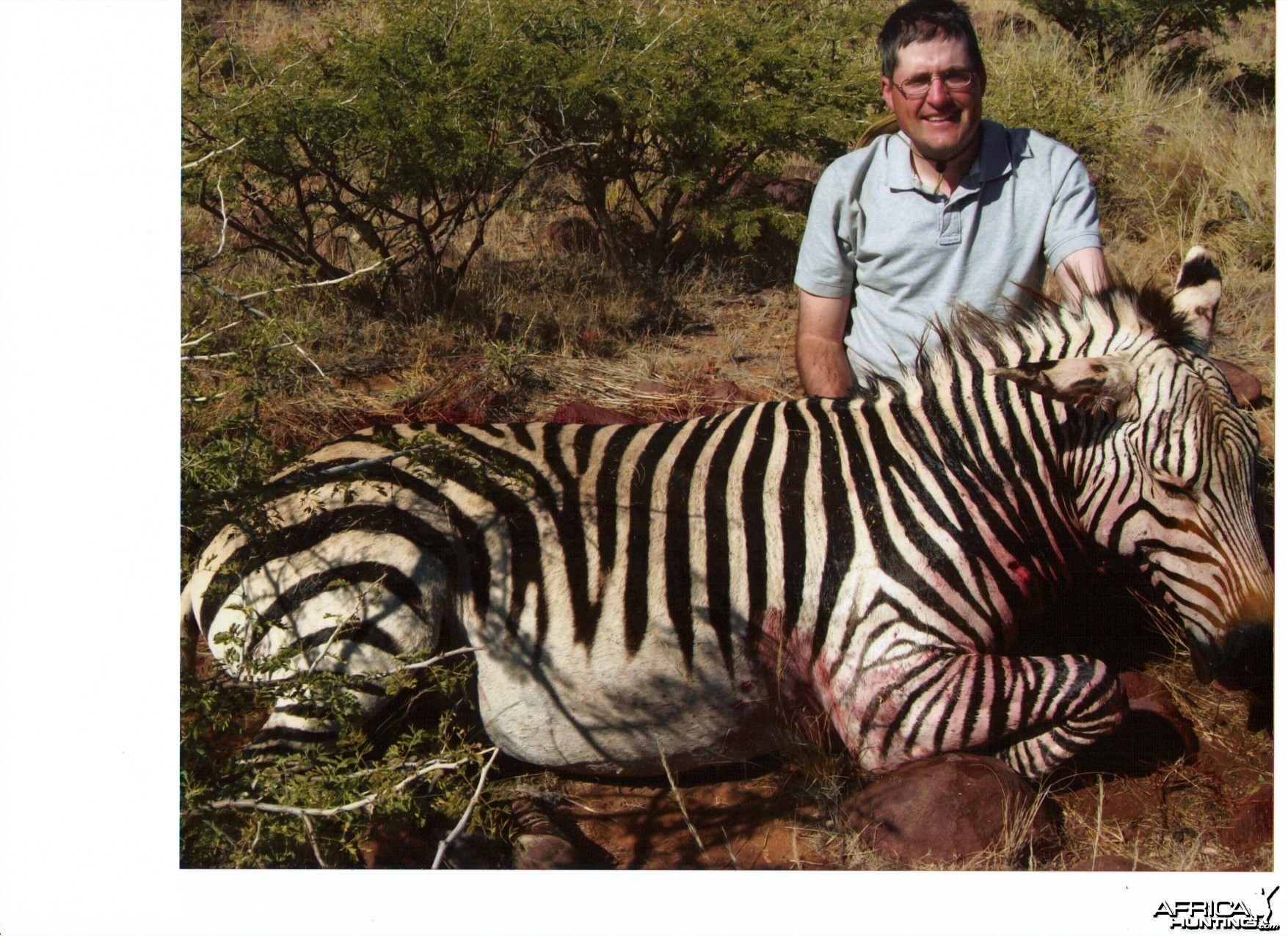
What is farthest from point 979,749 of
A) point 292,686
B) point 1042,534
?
point 292,686

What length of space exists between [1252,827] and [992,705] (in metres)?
0.74

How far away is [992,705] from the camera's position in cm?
253

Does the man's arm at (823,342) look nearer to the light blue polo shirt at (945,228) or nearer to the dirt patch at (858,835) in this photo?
the light blue polo shirt at (945,228)

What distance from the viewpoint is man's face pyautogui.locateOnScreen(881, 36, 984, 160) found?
3.09 meters

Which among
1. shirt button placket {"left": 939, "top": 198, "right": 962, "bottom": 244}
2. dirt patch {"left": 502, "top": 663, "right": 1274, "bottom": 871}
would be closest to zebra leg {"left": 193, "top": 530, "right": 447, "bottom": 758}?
dirt patch {"left": 502, "top": 663, "right": 1274, "bottom": 871}

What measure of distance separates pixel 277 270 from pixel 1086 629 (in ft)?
13.9

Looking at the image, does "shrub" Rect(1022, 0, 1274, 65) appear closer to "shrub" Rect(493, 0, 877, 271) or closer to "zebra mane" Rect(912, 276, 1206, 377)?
"shrub" Rect(493, 0, 877, 271)

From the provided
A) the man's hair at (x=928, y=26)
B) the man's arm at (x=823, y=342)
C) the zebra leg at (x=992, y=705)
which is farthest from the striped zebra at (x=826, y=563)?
the man's hair at (x=928, y=26)

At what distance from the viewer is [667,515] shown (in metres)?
2.74

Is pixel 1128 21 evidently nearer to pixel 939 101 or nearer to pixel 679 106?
pixel 679 106

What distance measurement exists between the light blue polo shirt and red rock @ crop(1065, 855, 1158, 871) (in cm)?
147

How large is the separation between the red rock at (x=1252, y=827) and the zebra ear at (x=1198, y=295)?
→ 117cm

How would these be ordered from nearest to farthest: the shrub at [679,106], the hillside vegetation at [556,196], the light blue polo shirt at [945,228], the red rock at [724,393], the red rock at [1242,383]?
the light blue polo shirt at [945,228] → the red rock at [1242,383] → the hillside vegetation at [556,196] → the red rock at [724,393] → the shrub at [679,106]

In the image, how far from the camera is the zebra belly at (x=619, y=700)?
2.63m
